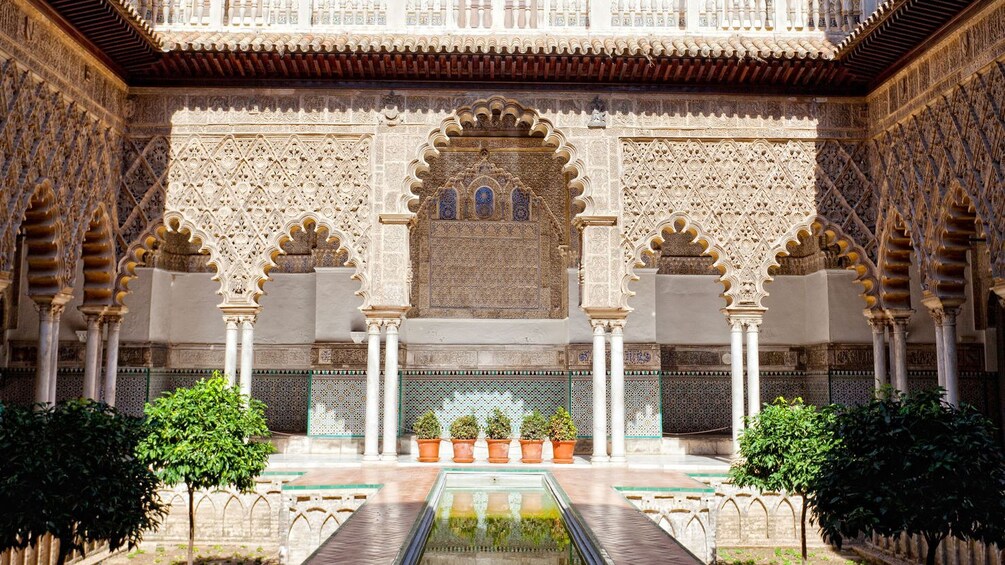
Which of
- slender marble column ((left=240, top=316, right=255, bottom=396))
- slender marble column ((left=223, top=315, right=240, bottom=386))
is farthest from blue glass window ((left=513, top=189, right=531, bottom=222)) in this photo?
slender marble column ((left=223, top=315, right=240, bottom=386))

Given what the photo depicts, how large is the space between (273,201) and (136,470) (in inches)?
237

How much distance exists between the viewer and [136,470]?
6688 millimetres

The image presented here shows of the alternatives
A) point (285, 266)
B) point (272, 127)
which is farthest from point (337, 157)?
point (285, 266)

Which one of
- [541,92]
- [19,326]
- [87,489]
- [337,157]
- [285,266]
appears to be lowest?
[87,489]

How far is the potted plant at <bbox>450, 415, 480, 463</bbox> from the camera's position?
13094 mm

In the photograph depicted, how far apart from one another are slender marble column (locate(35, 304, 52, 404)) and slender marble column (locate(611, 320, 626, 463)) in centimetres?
702

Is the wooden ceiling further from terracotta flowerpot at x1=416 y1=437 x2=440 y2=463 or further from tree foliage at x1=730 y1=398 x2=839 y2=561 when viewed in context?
tree foliage at x1=730 y1=398 x2=839 y2=561

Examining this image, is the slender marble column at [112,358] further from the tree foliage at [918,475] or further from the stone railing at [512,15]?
the tree foliage at [918,475]

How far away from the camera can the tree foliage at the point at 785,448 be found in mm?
7895

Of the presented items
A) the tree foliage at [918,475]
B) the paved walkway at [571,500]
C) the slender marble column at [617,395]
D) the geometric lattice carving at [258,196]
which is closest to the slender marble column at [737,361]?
the slender marble column at [617,395]

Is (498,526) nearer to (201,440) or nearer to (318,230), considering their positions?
(201,440)

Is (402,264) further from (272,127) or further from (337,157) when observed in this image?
(272,127)

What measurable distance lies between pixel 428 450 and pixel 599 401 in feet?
8.36

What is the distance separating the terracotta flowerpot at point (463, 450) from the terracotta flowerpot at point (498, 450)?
10.4 inches
